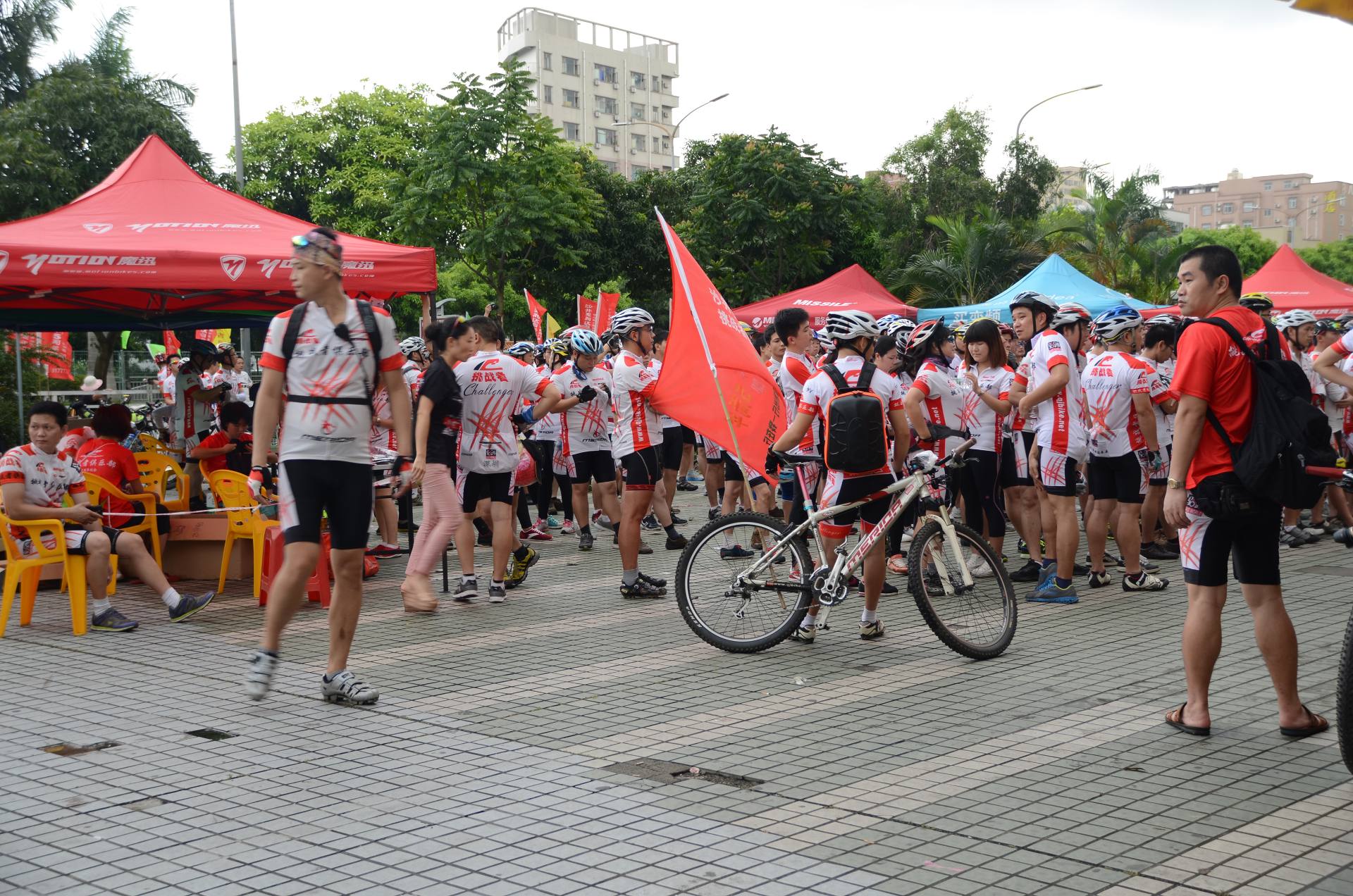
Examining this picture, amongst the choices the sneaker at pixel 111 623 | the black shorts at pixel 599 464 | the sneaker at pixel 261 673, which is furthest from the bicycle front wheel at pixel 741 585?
the black shorts at pixel 599 464

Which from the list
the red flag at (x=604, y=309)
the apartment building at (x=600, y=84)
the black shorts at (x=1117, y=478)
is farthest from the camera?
the apartment building at (x=600, y=84)

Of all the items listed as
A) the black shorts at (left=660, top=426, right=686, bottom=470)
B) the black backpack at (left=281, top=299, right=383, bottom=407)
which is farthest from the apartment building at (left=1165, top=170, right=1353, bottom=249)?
the black backpack at (left=281, top=299, right=383, bottom=407)

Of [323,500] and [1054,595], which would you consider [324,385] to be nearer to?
[323,500]

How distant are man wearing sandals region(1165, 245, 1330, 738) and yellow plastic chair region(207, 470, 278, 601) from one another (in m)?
6.37

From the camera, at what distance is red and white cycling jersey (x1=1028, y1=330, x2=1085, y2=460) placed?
890cm

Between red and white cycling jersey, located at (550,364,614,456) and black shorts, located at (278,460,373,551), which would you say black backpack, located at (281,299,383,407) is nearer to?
black shorts, located at (278,460,373,551)

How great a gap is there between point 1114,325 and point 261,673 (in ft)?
20.7

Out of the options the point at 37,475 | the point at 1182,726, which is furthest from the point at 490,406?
the point at 1182,726

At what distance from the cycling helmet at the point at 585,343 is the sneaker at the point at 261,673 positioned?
5415 mm

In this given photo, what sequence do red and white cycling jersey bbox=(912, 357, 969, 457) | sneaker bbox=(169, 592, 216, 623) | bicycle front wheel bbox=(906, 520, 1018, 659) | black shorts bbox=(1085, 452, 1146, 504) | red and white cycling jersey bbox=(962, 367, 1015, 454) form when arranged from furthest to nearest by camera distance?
red and white cycling jersey bbox=(962, 367, 1015, 454) → black shorts bbox=(1085, 452, 1146, 504) → red and white cycling jersey bbox=(912, 357, 969, 457) → sneaker bbox=(169, 592, 216, 623) → bicycle front wheel bbox=(906, 520, 1018, 659)

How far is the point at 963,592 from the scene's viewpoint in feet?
22.8

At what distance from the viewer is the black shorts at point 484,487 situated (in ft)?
30.3

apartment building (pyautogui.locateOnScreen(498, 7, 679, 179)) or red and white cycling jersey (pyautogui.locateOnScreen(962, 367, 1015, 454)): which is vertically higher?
apartment building (pyautogui.locateOnScreen(498, 7, 679, 179))

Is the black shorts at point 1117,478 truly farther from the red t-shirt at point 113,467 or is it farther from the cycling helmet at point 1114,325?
the red t-shirt at point 113,467
